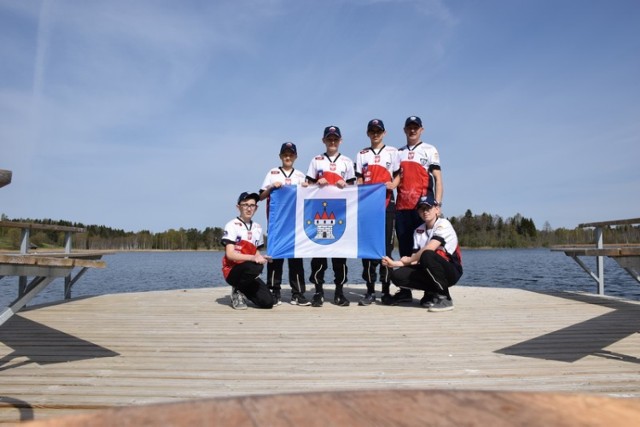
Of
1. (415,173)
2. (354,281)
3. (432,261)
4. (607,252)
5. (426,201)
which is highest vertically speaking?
(415,173)

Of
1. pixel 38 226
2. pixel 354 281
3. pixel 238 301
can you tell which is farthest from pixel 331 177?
pixel 354 281

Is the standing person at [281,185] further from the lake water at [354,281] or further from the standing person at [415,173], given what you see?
the lake water at [354,281]

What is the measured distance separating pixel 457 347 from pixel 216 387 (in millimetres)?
1901

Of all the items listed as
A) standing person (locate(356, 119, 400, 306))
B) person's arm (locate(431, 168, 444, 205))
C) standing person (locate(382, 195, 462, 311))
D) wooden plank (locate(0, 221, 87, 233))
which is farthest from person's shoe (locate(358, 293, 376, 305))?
wooden plank (locate(0, 221, 87, 233))

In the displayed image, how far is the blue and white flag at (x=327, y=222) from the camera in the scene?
18.8 ft

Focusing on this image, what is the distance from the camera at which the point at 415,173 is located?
5.66 m

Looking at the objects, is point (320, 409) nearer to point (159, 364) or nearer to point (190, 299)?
point (159, 364)

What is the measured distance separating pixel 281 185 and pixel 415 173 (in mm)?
1716

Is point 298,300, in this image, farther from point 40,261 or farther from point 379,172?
point 40,261

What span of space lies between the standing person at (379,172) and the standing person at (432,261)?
1.11 feet

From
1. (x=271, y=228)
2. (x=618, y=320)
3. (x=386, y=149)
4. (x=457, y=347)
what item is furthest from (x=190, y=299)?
(x=618, y=320)

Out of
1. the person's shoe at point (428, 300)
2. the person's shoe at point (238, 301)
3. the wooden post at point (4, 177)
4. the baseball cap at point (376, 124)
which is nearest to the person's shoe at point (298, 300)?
the person's shoe at point (238, 301)

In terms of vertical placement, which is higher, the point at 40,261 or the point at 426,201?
the point at 426,201

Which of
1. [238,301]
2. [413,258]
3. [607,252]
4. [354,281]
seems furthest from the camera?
[354,281]
